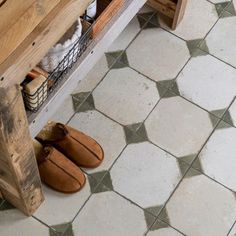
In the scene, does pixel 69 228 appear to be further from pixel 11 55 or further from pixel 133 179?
pixel 11 55

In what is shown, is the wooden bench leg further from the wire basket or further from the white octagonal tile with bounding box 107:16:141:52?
the white octagonal tile with bounding box 107:16:141:52

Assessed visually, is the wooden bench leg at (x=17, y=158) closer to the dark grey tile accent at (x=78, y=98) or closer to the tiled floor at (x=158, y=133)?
the tiled floor at (x=158, y=133)

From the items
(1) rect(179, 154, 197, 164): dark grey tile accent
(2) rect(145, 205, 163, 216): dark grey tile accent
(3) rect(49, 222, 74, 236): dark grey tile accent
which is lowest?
(3) rect(49, 222, 74, 236): dark grey tile accent

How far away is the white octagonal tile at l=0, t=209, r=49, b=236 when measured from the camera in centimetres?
153

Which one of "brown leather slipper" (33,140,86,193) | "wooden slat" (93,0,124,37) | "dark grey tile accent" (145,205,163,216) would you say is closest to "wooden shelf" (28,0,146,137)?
"wooden slat" (93,0,124,37)

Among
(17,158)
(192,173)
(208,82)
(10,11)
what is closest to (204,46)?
(208,82)

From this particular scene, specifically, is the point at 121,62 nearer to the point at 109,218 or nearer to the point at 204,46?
the point at 204,46

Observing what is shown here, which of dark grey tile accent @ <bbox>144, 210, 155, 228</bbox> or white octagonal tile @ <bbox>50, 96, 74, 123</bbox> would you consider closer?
dark grey tile accent @ <bbox>144, 210, 155, 228</bbox>

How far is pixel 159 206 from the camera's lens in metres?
1.60

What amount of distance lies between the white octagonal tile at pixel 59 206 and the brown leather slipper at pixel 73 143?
0.09 m

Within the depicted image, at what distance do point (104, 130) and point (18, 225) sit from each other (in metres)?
0.41

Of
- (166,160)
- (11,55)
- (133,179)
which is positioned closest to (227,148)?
(166,160)

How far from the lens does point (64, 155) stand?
5.28ft

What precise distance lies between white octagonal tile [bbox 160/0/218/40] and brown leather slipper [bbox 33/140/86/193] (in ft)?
2.21
